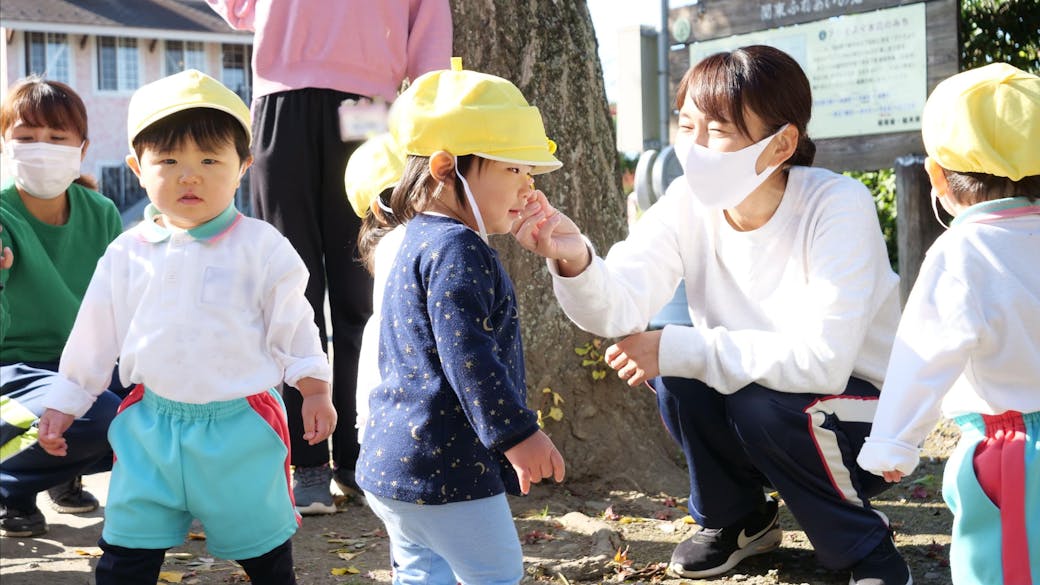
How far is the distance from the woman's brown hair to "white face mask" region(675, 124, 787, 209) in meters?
0.06

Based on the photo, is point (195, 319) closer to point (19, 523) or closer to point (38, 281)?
point (38, 281)

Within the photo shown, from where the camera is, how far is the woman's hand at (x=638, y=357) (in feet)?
10.2

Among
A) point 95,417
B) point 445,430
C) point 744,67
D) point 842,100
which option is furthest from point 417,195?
point 842,100

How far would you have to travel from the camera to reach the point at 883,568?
9.81 ft

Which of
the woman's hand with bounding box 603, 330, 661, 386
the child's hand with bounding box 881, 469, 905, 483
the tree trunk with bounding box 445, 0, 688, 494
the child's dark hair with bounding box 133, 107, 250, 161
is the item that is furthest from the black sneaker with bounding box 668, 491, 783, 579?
the child's dark hair with bounding box 133, 107, 250, 161

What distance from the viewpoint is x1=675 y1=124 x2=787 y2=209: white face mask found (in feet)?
10.2

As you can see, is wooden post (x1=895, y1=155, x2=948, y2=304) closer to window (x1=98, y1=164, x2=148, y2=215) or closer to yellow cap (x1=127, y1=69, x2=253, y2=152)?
yellow cap (x1=127, y1=69, x2=253, y2=152)

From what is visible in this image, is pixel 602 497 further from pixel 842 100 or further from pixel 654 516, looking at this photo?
pixel 842 100

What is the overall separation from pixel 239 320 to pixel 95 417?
3.36ft

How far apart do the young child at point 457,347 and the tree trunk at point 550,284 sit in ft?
5.62

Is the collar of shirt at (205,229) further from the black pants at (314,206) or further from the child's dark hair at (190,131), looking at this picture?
the black pants at (314,206)

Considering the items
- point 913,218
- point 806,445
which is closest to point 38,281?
point 806,445

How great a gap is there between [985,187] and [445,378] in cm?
128

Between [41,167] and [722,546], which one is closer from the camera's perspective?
[722,546]
